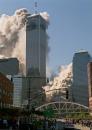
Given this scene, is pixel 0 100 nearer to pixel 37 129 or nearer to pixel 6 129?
pixel 37 129

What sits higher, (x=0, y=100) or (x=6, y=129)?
(x=0, y=100)

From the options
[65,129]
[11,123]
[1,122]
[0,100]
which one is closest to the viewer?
[1,122]

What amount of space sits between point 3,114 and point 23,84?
307 ft

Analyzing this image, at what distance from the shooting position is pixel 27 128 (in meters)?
68.5

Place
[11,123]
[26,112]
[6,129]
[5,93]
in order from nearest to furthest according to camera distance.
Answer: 1. [6,129]
2. [11,123]
3. [26,112]
4. [5,93]

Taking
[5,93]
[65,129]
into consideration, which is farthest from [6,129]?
[5,93]

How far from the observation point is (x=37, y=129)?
73.2m

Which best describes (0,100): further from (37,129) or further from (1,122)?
(1,122)

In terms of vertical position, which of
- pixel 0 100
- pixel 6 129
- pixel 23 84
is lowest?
pixel 6 129

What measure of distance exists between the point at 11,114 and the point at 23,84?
90235 mm

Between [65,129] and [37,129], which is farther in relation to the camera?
[65,129]

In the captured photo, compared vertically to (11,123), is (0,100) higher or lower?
higher

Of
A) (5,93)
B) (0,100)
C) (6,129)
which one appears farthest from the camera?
(5,93)

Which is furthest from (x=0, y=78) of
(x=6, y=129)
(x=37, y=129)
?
(x=6, y=129)
